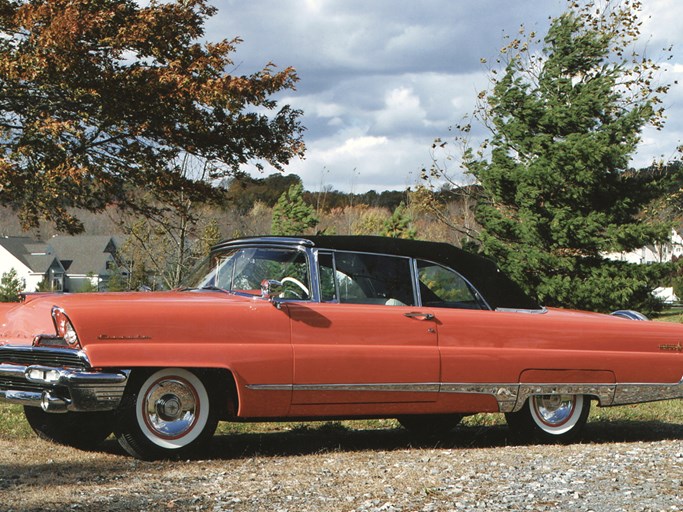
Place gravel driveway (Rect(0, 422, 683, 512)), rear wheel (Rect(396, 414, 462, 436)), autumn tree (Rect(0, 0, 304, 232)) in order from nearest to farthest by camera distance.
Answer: gravel driveway (Rect(0, 422, 683, 512)) < rear wheel (Rect(396, 414, 462, 436)) < autumn tree (Rect(0, 0, 304, 232))

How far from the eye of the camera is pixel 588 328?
7.47 metres

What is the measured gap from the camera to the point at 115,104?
41.1 ft

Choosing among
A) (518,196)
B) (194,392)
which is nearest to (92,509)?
(194,392)

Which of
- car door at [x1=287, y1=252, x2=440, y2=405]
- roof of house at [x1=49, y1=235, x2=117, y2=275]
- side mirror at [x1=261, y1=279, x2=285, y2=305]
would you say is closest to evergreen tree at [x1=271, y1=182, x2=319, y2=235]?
car door at [x1=287, y1=252, x2=440, y2=405]

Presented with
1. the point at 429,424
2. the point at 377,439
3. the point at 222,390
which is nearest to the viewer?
the point at 222,390

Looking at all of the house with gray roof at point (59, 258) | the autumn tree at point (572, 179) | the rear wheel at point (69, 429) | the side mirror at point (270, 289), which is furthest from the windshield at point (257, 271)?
the house with gray roof at point (59, 258)

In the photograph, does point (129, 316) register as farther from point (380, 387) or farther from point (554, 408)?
point (554, 408)

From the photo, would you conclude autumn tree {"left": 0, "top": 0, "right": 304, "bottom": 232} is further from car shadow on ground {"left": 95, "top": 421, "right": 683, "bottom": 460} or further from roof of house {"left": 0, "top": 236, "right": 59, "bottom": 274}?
roof of house {"left": 0, "top": 236, "right": 59, "bottom": 274}

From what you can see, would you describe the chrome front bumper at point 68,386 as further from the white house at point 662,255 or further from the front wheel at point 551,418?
the white house at point 662,255

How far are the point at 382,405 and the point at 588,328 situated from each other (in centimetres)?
199

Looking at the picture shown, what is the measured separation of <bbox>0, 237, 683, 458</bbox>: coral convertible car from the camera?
5.91 m

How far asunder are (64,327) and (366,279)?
7.46 ft

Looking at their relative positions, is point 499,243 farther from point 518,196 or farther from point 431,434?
point 431,434

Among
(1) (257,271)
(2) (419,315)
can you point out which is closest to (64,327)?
(1) (257,271)
